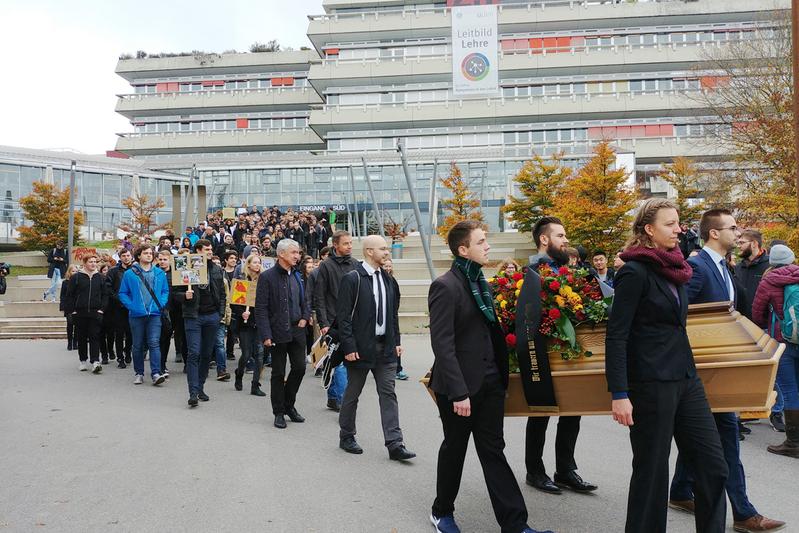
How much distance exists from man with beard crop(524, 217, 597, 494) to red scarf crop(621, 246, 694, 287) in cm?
150

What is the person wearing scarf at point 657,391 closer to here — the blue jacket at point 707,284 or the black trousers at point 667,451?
the black trousers at point 667,451

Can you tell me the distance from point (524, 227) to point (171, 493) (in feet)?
92.0

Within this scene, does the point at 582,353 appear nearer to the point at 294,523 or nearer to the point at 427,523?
the point at 427,523

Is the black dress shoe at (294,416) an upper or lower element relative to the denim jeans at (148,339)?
lower

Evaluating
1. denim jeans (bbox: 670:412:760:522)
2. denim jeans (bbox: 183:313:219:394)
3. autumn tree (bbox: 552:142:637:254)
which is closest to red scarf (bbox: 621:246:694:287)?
denim jeans (bbox: 670:412:760:522)

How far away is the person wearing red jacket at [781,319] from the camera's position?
649cm

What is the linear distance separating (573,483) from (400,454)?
164 cm

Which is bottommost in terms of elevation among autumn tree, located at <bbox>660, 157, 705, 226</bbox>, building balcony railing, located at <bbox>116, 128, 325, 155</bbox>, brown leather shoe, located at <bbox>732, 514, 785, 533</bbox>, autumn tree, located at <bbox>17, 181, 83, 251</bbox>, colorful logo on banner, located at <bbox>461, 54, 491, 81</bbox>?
brown leather shoe, located at <bbox>732, 514, 785, 533</bbox>

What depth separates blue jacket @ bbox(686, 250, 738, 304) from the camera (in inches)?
197

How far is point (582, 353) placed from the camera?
4.40 metres

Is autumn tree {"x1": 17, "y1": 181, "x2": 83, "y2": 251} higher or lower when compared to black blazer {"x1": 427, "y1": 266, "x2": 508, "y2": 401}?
higher

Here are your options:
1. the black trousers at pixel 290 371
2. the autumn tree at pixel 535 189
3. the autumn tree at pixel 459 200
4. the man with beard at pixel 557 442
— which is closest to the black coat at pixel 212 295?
the black trousers at pixel 290 371

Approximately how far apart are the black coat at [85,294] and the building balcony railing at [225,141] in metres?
53.5

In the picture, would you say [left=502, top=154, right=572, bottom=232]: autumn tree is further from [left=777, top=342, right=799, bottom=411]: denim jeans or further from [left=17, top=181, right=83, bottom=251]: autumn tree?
[left=777, top=342, right=799, bottom=411]: denim jeans
